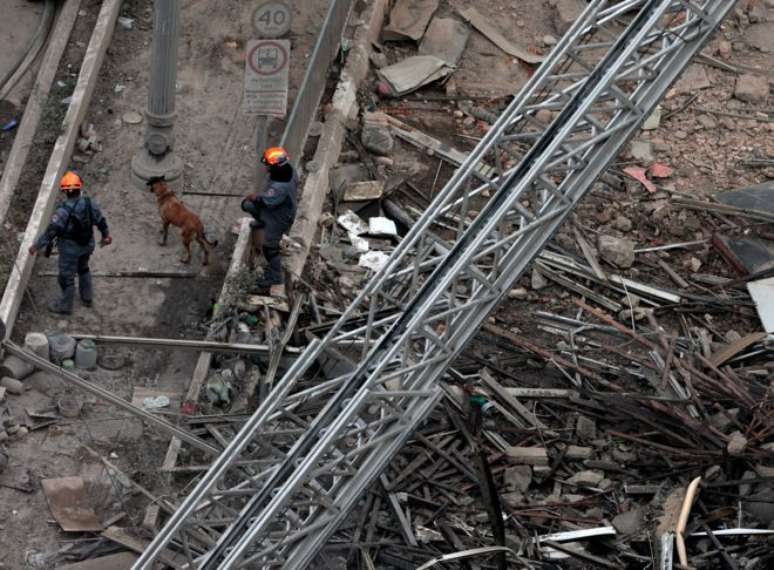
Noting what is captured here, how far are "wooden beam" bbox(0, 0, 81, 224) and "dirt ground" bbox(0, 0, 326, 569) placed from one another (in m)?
0.15

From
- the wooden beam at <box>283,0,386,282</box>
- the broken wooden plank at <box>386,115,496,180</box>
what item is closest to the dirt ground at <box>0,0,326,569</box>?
the wooden beam at <box>283,0,386,282</box>

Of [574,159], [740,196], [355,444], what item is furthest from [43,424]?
[740,196]

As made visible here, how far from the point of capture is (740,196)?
71.9 ft

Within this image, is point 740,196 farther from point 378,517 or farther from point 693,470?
point 378,517

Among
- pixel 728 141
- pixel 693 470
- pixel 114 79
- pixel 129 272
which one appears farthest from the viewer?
pixel 728 141

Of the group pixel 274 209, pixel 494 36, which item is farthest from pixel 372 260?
pixel 494 36

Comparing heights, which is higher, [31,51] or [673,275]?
[673,275]

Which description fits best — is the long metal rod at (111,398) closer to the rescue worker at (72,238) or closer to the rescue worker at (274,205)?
the rescue worker at (72,238)

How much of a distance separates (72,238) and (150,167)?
2.41 metres

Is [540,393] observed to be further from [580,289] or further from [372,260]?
[372,260]

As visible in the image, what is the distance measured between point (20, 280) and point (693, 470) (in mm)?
7770

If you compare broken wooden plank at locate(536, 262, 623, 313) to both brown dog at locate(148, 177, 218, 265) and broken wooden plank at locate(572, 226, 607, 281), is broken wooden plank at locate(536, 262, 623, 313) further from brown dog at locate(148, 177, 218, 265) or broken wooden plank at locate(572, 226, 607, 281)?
brown dog at locate(148, 177, 218, 265)

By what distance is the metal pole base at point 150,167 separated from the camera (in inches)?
779

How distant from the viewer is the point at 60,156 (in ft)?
65.2
